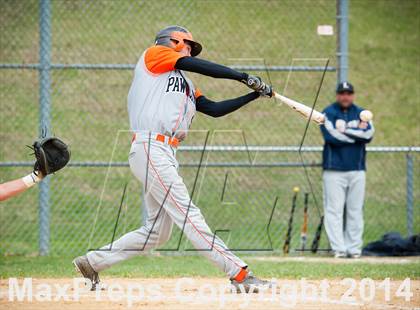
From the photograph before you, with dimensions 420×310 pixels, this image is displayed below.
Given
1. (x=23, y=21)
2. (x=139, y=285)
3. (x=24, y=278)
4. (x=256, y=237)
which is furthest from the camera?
(x=23, y=21)

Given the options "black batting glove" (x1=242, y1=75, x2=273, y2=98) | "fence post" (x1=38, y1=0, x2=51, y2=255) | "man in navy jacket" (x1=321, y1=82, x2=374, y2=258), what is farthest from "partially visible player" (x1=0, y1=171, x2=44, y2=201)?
"man in navy jacket" (x1=321, y1=82, x2=374, y2=258)

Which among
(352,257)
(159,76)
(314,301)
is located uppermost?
(159,76)

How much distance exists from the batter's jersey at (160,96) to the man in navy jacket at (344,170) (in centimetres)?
423

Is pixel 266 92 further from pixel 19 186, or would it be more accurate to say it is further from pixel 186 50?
pixel 19 186

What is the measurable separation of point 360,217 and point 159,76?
4.89 metres

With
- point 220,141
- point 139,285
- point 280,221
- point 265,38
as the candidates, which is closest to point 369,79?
point 265,38

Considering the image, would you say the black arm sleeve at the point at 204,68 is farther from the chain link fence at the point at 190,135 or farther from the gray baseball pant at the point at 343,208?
the gray baseball pant at the point at 343,208

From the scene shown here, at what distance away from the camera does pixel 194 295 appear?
269 inches

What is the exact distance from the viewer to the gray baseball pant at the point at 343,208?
10414 mm

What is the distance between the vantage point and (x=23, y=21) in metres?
15.2

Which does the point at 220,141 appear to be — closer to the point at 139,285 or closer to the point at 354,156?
the point at 354,156

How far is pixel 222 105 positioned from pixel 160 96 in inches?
25.7

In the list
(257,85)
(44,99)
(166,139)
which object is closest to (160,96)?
(166,139)

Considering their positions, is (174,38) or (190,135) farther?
(190,135)
